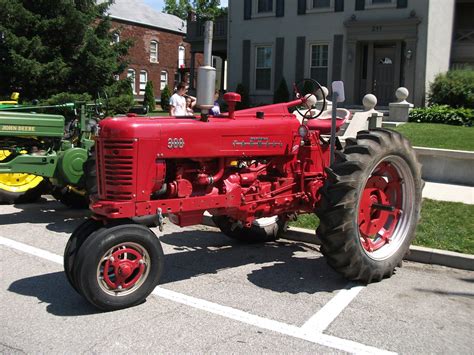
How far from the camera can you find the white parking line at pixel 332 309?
4129mm

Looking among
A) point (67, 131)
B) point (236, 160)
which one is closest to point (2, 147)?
point (67, 131)

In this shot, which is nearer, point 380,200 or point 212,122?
point 212,122

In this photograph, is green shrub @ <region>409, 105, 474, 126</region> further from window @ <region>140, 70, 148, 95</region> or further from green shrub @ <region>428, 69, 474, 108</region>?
window @ <region>140, 70, 148, 95</region>

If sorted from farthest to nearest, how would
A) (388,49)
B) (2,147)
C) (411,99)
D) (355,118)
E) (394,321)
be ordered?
(388,49)
(411,99)
(355,118)
(2,147)
(394,321)

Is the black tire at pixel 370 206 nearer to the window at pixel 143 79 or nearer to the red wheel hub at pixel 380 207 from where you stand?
the red wheel hub at pixel 380 207

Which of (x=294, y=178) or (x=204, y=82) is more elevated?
(x=204, y=82)

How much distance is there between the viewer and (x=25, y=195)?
9.03 metres

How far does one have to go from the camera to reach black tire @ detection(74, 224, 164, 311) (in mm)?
4086

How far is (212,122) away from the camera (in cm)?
486

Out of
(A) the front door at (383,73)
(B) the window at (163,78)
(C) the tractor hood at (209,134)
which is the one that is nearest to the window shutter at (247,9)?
(A) the front door at (383,73)

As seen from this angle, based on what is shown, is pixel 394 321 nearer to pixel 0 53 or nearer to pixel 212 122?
pixel 212 122

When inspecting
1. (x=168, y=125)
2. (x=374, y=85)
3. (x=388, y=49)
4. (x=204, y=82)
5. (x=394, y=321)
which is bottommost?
(x=394, y=321)

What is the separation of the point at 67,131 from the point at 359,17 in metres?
15.1

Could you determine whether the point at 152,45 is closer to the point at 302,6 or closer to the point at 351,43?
the point at 302,6
